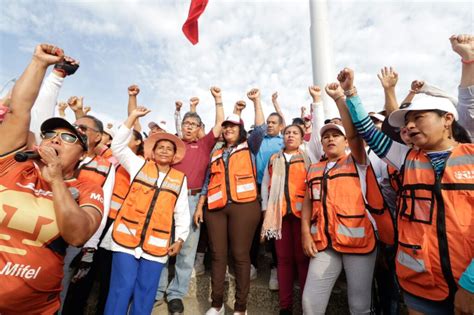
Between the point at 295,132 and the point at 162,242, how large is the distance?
236 centimetres

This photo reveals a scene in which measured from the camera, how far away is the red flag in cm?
605

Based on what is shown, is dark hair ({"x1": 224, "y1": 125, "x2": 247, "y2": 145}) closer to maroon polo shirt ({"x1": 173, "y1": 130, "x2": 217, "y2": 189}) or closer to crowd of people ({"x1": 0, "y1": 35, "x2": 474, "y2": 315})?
crowd of people ({"x1": 0, "y1": 35, "x2": 474, "y2": 315})

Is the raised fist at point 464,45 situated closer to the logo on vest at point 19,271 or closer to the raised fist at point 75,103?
the logo on vest at point 19,271

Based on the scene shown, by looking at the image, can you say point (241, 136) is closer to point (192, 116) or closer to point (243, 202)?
point (192, 116)

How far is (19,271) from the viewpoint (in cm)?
162

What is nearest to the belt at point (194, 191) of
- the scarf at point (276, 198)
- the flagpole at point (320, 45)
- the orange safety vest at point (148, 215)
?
the orange safety vest at point (148, 215)

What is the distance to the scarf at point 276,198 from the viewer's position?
3326mm

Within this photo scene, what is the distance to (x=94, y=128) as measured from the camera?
336cm

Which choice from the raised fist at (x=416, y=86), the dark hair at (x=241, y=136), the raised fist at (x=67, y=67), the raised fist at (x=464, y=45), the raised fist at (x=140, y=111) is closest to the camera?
the raised fist at (x=464, y=45)

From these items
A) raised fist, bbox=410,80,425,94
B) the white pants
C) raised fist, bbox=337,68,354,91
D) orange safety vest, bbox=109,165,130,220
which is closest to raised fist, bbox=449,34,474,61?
raised fist, bbox=410,80,425,94

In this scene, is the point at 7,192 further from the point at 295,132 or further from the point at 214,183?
the point at 295,132

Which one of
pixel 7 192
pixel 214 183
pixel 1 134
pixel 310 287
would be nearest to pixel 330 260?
pixel 310 287

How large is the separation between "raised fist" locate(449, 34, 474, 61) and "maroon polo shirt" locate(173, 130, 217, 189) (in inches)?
122

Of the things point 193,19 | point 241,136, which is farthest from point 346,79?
point 193,19
